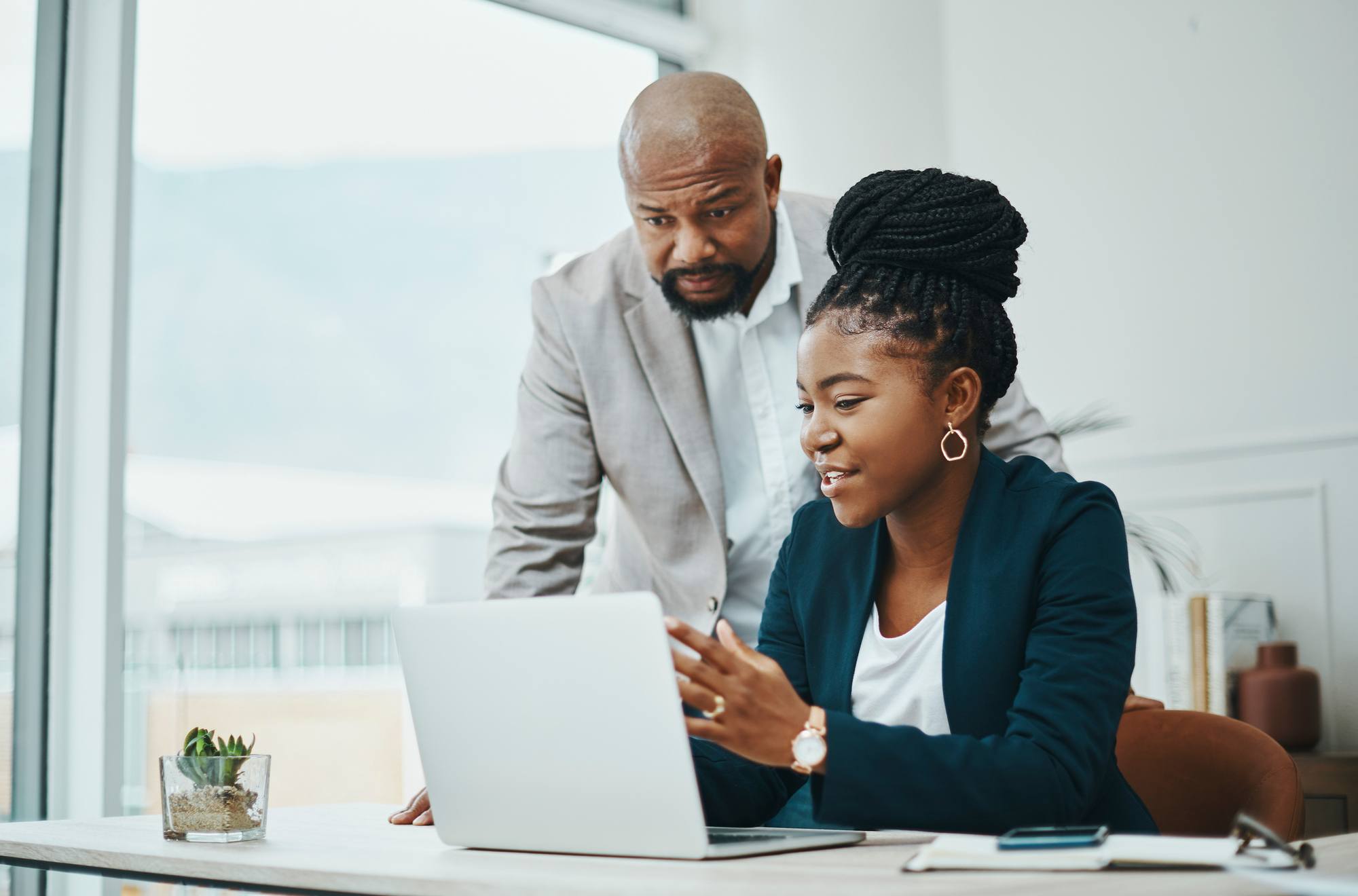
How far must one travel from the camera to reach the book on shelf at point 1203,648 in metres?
2.79

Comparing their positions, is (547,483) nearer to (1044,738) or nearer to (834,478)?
(834,478)

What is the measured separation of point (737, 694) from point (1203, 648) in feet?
6.58

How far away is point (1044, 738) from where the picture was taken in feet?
4.12

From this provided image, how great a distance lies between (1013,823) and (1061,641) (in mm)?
204

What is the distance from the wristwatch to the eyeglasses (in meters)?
0.33

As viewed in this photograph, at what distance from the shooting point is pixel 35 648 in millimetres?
2891

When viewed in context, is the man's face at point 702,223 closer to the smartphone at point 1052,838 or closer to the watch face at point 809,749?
the watch face at point 809,749

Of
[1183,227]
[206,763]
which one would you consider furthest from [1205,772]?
[1183,227]

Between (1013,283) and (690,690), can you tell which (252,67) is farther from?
(690,690)

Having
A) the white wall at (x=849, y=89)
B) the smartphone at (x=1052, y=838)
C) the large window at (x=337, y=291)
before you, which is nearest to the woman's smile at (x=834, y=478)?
the smartphone at (x=1052, y=838)

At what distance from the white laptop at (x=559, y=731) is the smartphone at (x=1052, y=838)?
20 centimetres

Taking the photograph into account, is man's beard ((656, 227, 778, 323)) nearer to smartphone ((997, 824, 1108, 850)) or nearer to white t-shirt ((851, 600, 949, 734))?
white t-shirt ((851, 600, 949, 734))

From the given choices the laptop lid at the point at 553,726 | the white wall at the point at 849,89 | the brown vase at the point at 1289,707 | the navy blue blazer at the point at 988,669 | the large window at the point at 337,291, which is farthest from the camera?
the white wall at the point at 849,89

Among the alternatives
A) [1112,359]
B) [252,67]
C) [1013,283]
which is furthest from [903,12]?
[1013,283]
